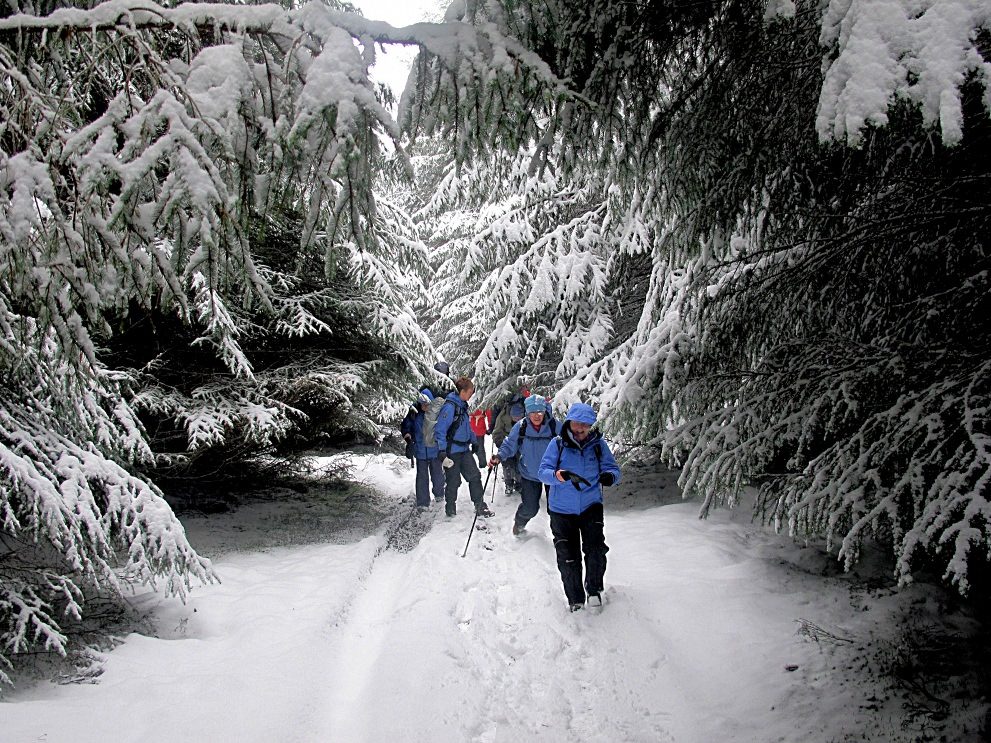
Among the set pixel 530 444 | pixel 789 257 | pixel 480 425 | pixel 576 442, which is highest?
pixel 789 257

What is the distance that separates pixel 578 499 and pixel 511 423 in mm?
6378

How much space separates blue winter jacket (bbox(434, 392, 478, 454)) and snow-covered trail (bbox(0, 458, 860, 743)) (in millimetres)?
2599

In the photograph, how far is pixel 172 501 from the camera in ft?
28.0

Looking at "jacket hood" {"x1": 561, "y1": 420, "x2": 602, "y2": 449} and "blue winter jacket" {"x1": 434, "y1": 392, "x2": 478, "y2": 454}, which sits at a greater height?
"jacket hood" {"x1": 561, "y1": 420, "x2": 602, "y2": 449}

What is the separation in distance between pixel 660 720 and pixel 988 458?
255cm

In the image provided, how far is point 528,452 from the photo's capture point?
819 centimetres

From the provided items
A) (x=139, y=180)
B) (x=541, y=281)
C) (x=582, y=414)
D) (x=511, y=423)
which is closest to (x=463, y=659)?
(x=582, y=414)

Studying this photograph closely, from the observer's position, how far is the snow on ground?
3674mm

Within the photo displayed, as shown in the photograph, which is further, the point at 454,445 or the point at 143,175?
the point at 454,445

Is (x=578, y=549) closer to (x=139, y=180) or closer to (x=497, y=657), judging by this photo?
(x=497, y=657)

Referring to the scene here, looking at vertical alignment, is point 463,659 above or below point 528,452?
below

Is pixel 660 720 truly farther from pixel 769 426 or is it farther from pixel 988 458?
pixel 988 458

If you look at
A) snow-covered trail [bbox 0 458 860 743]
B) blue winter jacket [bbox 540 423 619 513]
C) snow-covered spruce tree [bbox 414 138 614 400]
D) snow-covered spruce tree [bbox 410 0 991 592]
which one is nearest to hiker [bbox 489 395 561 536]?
snow-covered trail [bbox 0 458 860 743]

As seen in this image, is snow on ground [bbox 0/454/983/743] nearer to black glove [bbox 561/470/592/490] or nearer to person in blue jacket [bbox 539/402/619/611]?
person in blue jacket [bbox 539/402/619/611]
